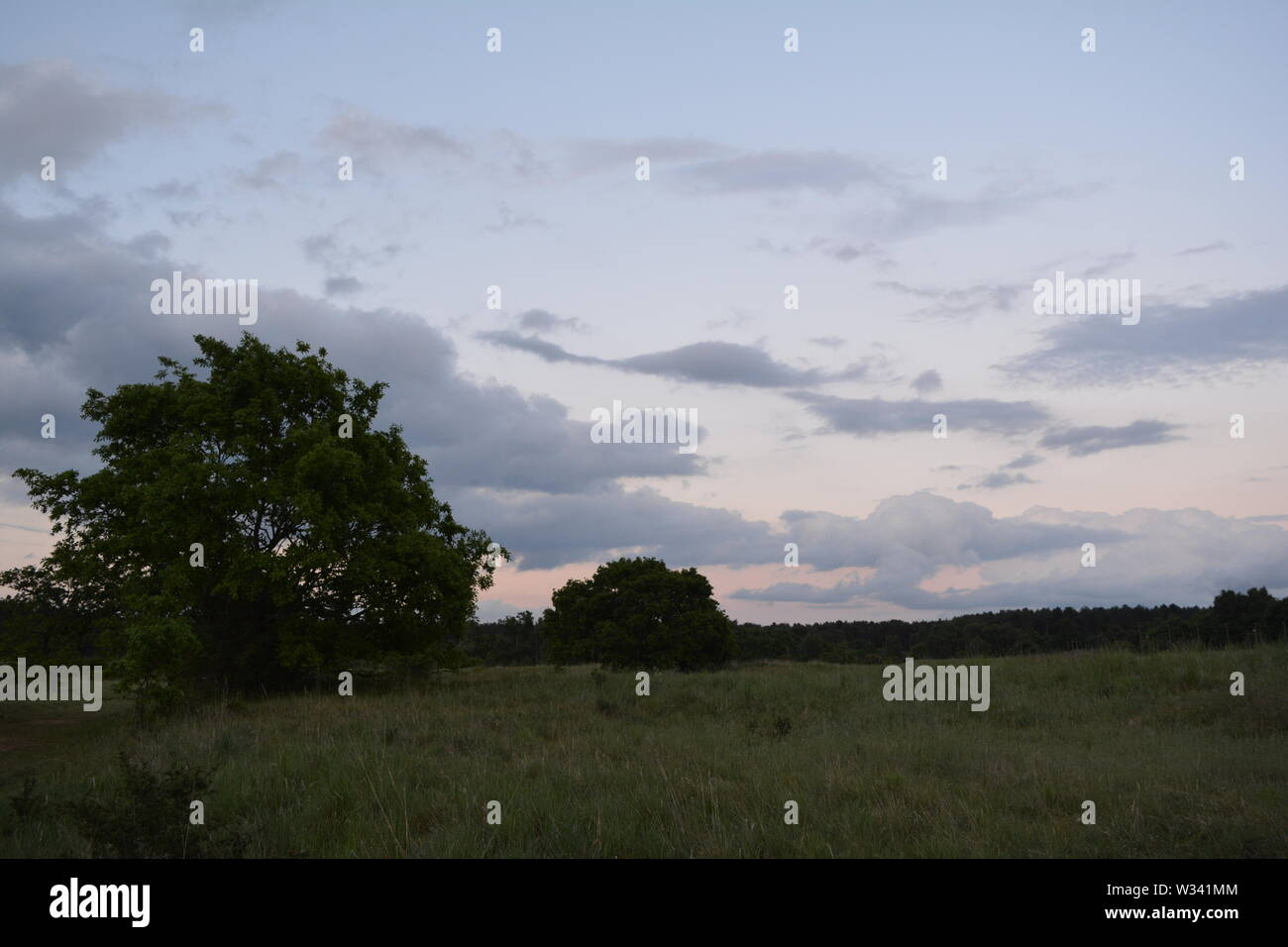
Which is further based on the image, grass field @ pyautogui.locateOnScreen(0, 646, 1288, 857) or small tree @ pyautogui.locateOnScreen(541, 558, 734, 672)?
small tree @ pyautogui.locateOnScreen(541, 558, 734, 672)

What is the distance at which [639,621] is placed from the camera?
4338 cm

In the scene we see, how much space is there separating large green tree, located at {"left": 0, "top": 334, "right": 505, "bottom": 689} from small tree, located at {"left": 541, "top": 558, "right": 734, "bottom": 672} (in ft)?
64.5

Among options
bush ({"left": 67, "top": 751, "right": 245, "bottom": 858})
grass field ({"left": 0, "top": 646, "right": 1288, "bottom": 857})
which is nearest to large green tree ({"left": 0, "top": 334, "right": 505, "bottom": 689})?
grass field ({"left": 0, "top": 646, "right": 1288, "bottom": 857})

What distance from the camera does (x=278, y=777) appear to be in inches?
388

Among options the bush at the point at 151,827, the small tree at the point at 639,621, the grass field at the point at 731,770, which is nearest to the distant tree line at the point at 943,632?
the small tree at the point at 639,621

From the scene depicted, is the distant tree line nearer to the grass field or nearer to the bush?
the grass field

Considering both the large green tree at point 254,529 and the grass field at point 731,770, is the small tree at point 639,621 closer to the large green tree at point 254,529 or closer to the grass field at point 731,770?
the large green tree at point 254,529

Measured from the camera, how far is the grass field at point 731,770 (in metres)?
7.13

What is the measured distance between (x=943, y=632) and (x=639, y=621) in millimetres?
36590

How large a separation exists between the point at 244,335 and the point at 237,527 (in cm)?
585

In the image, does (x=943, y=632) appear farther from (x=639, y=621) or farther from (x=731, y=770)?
(x=731, y=770)

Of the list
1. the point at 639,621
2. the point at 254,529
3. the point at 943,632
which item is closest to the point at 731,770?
the point at 254,529

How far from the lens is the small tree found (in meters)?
42.8
